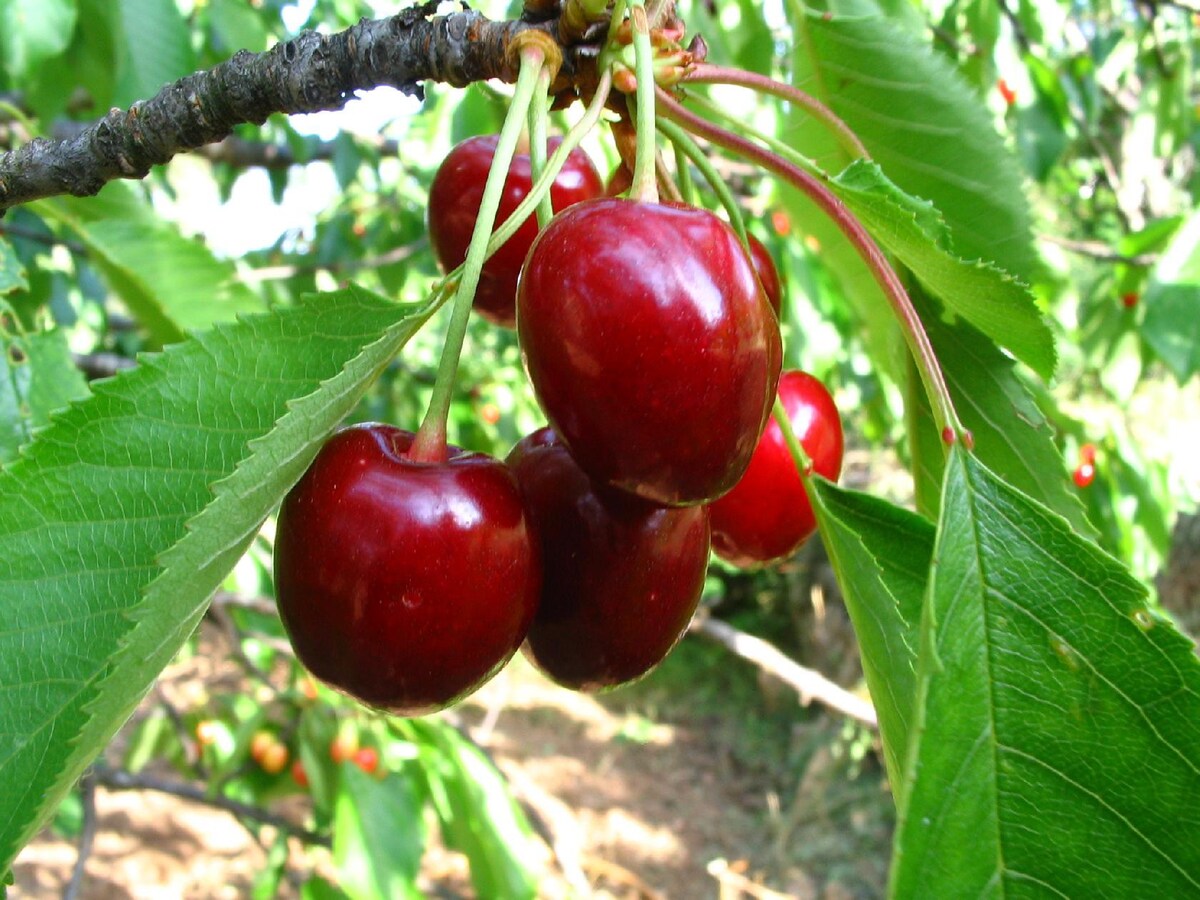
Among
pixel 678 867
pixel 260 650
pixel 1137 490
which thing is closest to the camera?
pixel 1137 490

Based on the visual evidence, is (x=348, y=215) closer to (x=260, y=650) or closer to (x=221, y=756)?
(x=260, y=650)

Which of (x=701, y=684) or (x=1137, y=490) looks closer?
(x=1137, y=490)

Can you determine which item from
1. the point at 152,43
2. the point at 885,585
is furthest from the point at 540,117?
the point at 152,43

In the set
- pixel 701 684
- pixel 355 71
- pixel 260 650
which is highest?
pixel 355 71

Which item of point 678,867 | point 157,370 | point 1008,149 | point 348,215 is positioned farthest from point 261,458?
point 678,867

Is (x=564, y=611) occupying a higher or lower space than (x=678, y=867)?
higher

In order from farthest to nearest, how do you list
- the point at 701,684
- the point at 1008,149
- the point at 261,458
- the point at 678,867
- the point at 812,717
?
the point at 701,684 → the point at 812,717 → the point at 678,867 → the point at 1008,149 → the point at 261,458

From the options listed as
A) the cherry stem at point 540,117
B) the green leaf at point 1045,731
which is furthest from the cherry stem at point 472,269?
the green leaf at point 1045,731
